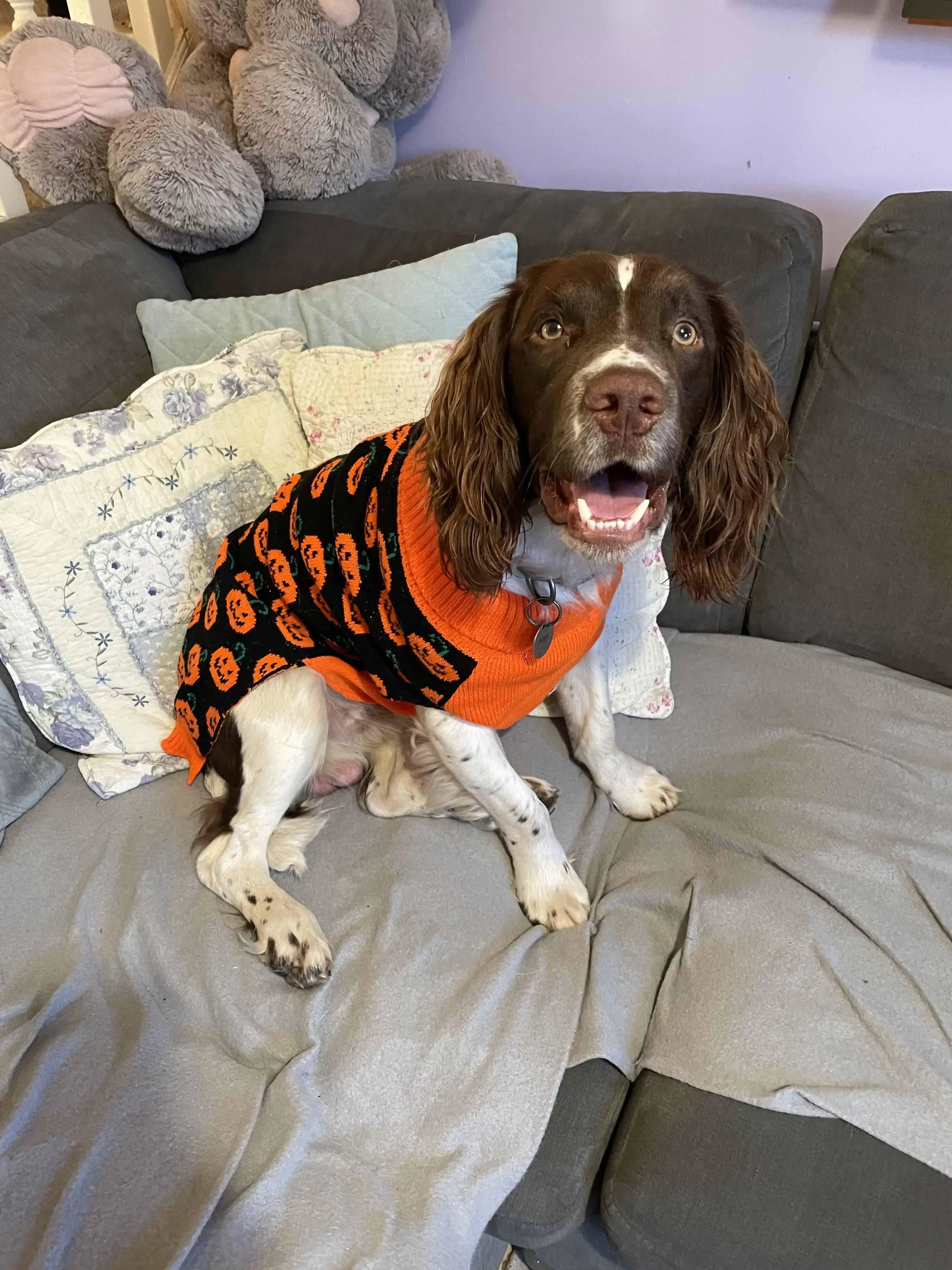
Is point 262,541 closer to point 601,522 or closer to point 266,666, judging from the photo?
point 266,666

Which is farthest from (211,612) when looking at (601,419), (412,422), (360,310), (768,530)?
(768,530)

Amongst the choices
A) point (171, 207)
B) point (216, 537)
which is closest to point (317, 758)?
point (216, 537)

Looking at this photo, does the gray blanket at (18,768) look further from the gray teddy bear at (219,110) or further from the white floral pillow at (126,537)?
the gray teddy bear at (219,110)

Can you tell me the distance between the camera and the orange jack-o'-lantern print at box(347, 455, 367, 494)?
4.77ft

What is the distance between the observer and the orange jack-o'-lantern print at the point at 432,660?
1345 mm

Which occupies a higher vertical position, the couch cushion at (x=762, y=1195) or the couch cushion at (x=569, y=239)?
the couch cushion at (x=569, y=239)

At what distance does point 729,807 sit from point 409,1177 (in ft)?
2.75

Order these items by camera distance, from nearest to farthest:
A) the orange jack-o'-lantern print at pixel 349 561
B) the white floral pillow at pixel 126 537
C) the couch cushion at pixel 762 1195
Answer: the couch cushion at pixel 762 1195 < the orange jack-o'-lantern print at pixel 349 561 < the white floral pillow at pixel 126 537

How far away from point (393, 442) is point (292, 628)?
38 cm

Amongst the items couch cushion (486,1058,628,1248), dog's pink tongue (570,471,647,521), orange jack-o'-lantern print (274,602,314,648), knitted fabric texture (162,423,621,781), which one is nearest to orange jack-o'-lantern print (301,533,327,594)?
knitted fabric texture (162,423,621,781)

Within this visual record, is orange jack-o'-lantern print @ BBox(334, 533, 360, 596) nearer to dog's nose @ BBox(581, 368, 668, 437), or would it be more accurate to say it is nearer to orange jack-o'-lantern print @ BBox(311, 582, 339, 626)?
orange jack-o'-lantern print @ BBox(311, 582, 339, 626)

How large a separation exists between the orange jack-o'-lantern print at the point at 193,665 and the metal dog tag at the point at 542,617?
0.64m

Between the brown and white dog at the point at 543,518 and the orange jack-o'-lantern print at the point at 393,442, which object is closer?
the brown and white dog at the point at 543,518

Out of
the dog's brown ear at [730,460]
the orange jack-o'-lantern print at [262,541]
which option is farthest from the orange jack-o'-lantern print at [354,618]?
the dog's brown ear at [730,460]
